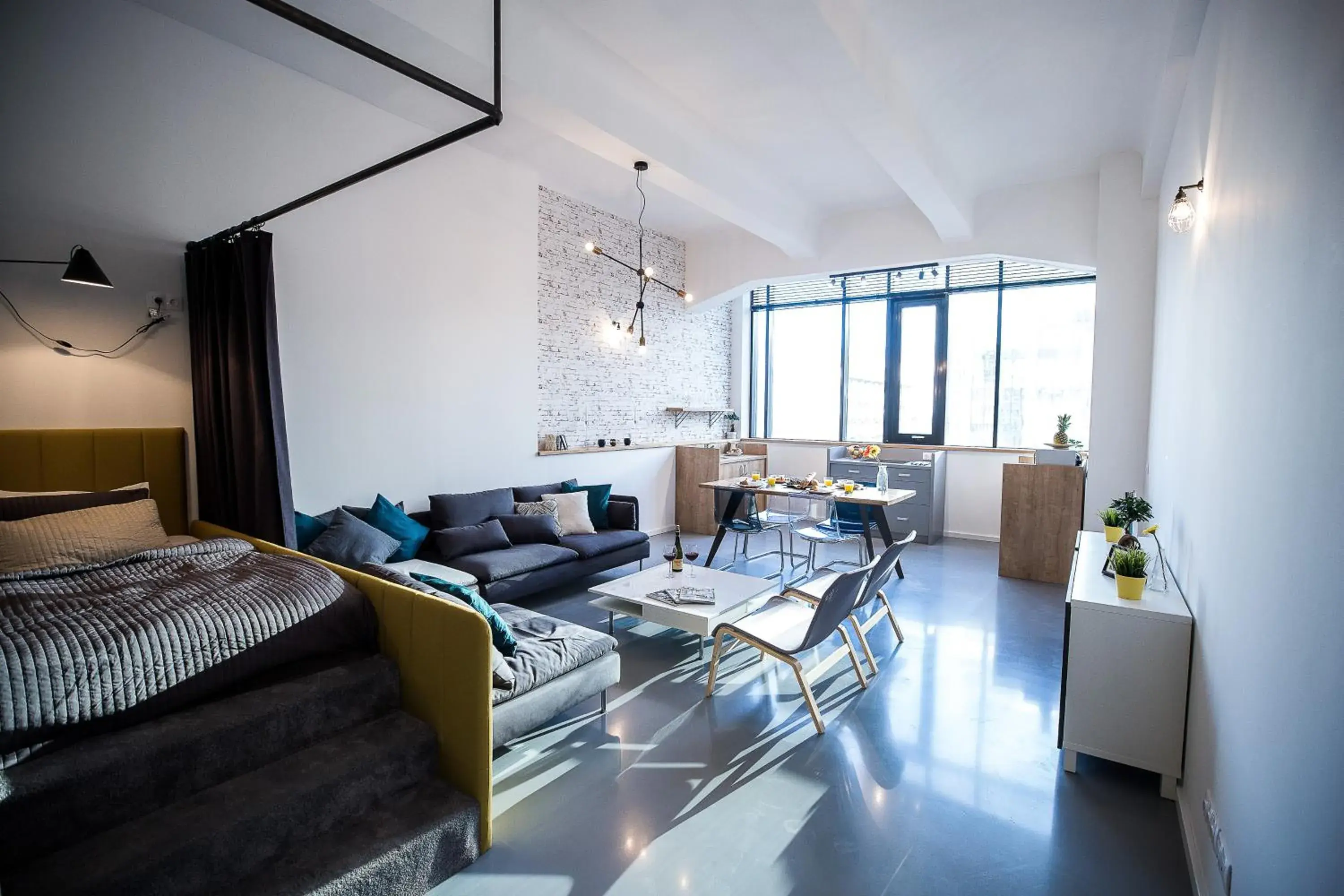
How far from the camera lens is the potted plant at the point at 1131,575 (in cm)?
275

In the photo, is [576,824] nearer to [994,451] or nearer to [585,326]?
[585,326]

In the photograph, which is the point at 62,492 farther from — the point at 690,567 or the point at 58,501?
the point at 690,567

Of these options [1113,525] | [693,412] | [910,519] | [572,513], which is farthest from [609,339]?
[1113,525]

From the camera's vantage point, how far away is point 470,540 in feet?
Result: 15.9

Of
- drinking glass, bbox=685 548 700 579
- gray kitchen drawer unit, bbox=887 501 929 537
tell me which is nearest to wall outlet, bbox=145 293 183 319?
drinking glass, bbox=685 548 700 579

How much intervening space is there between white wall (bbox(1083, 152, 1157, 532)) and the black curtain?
619cm

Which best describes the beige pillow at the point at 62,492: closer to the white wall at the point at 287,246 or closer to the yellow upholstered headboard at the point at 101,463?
the yellow upholstered headboard at the point at 101,463

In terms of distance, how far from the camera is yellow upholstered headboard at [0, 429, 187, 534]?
334 centimetres

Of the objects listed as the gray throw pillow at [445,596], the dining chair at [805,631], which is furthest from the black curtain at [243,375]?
the dining chair at [805,631]

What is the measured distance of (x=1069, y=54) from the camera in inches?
158

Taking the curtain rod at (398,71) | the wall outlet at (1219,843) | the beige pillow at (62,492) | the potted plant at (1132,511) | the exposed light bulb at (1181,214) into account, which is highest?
the curtain rod at (398,71)

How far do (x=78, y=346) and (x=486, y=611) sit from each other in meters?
2.81

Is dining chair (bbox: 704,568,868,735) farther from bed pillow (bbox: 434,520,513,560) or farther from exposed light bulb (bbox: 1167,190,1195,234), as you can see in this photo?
exposed light bulb (bbox: 1167,190,1195,234)

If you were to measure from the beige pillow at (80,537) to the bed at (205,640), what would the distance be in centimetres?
8
